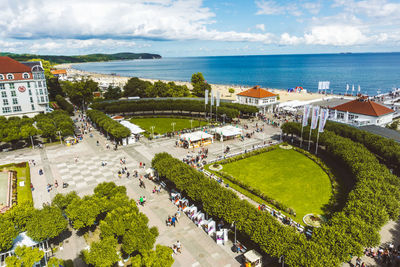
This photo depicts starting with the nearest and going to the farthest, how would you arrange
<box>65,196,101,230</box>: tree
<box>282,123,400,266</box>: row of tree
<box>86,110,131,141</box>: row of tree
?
<box>282,123,400,266</box>: row of tree < <box>65,196,101,230</box>: tree < <box>86,110,131,141</box>: row of tree

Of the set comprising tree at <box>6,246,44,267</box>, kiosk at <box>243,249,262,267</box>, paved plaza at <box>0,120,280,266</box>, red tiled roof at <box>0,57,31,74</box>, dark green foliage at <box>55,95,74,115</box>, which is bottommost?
paved plaza at <box>0,120,280,266</box>

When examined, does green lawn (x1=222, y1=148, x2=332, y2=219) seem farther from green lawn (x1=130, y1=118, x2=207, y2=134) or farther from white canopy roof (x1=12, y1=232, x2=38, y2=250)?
white canopy roof (x1=12, y1=232, x2=38, y2=250)

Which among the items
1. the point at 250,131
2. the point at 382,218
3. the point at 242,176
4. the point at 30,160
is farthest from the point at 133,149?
the point at 382,218

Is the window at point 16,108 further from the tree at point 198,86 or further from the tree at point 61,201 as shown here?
the tree at point 198,86

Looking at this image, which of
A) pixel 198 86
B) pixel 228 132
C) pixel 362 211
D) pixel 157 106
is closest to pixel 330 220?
pixel 362 211

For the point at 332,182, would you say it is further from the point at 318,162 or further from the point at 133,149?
the point at 133,149

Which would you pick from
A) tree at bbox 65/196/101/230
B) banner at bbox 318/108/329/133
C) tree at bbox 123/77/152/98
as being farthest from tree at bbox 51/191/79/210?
tree at bbox 123/77/152/98

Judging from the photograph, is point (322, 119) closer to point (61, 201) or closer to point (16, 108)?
point (61, 201)
